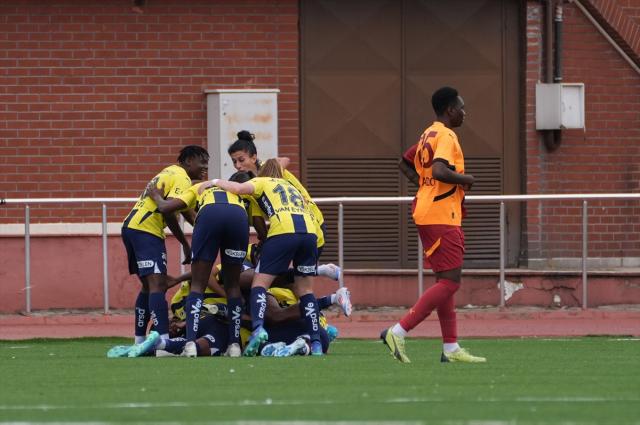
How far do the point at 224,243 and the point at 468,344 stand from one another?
276cm

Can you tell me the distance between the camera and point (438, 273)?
11539 millimetres

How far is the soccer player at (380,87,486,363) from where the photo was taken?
11.5 meters

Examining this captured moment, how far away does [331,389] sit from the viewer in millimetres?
9594

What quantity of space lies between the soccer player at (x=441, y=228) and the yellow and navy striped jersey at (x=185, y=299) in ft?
7.44

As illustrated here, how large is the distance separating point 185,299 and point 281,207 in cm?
127

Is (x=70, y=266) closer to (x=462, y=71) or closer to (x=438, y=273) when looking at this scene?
(x=462, y=71)

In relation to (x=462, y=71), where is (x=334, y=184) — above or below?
below

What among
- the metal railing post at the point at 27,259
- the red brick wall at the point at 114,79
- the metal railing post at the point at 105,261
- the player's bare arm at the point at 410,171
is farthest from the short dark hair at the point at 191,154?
the red brick wall at the point at 114,79

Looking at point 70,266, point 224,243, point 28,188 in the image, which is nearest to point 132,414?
point 224,243

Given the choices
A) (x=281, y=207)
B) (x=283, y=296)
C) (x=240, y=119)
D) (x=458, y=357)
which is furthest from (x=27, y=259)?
(x=458, y=357)

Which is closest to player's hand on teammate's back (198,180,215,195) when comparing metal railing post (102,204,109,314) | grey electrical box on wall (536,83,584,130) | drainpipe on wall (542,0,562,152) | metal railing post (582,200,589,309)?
metal railing post (102,204,109,314)

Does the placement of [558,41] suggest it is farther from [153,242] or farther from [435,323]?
[153,242]

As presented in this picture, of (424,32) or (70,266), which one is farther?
(424,32)

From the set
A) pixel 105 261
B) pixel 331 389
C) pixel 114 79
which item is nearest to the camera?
pixel 331 389
